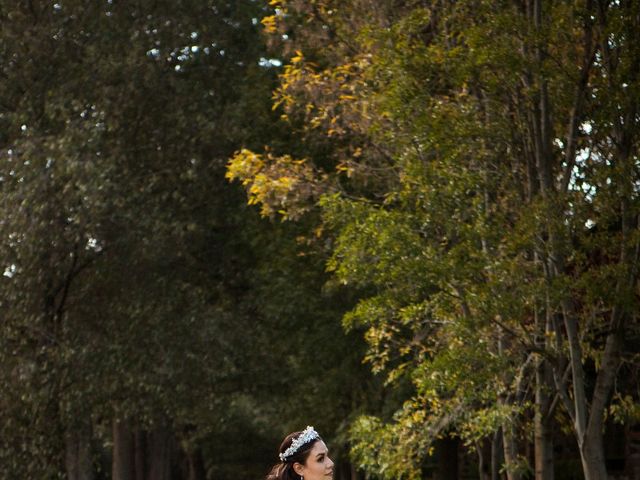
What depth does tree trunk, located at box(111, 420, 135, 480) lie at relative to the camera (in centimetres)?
3262

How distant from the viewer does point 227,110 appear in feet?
93.9

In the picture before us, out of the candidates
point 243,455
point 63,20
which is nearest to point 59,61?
point 63,20

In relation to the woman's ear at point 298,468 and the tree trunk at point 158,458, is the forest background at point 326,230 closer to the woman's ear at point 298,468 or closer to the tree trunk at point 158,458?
the tree trunk at point 158,458

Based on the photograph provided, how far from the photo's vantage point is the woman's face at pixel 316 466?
8797 mm

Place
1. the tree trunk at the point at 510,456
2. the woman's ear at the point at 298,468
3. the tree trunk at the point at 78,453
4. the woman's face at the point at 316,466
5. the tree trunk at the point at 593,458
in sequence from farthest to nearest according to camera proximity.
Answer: the tree trunk at the point at 78,453 → the tree trunk at the point at 510,456 → the tree trunk at the point at 593,458 → the woman's ear at the point at 298,468 → the woman's face at the point at 316,466

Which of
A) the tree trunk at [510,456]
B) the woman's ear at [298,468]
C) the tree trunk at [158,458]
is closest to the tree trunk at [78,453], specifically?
the tree trunk at [158,458]

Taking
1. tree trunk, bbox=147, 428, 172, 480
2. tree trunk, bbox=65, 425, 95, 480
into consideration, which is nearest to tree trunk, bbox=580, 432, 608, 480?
tree trunk, bbox=65, 425, 95, 480

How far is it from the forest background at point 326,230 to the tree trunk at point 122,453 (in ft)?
0.23

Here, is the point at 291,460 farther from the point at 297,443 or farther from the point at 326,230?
the point at 326,230

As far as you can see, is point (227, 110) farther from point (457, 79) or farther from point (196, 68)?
point (457, 79)

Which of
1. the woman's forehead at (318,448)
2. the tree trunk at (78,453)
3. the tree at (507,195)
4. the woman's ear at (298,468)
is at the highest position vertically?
the tree at (507,195)

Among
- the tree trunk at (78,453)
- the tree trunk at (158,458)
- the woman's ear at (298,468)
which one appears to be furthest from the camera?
the tree trunk at (158,458)

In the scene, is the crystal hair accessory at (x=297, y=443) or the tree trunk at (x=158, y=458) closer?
the crystal hair accessory at (x=297, y=443)

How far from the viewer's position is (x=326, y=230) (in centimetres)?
2667
